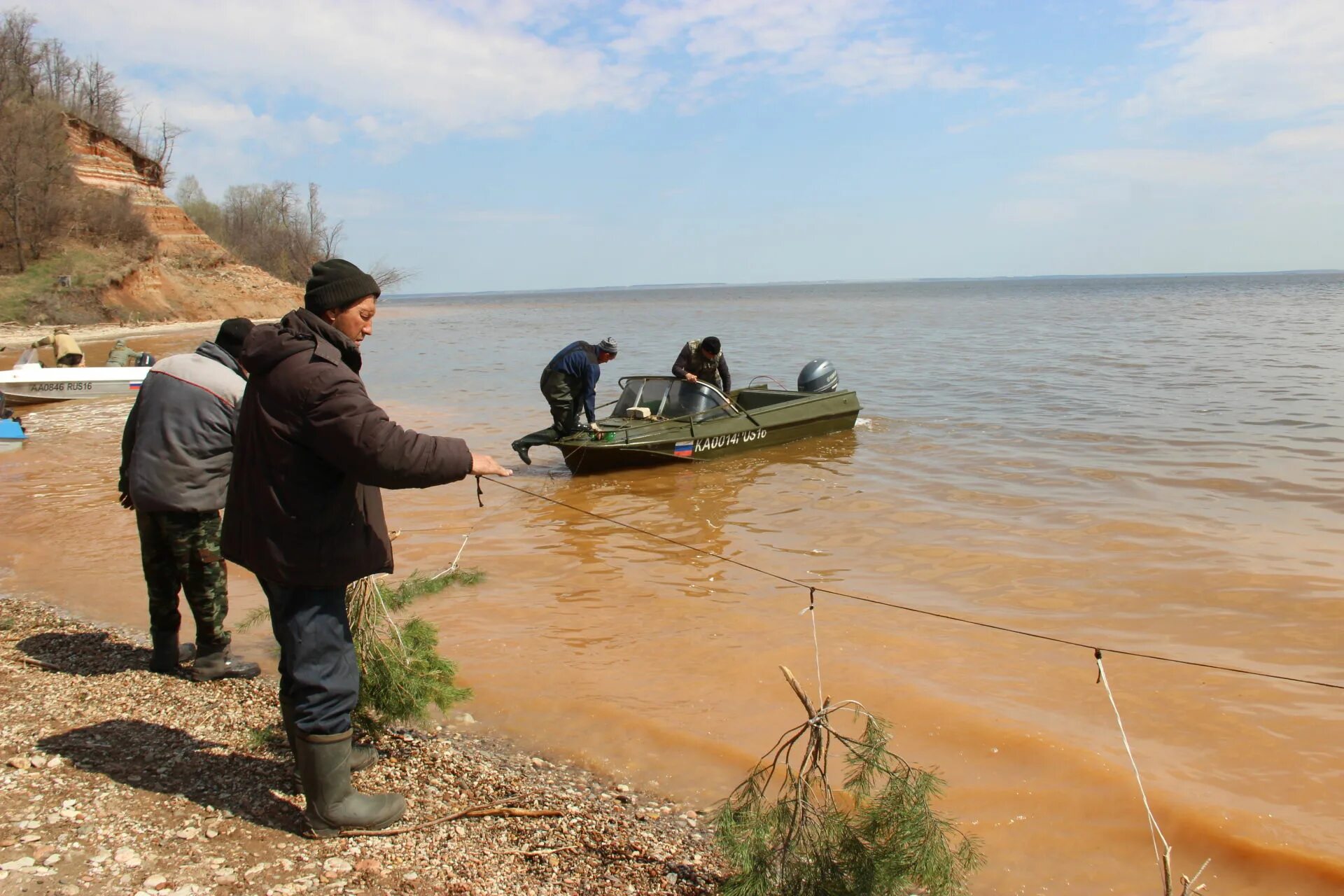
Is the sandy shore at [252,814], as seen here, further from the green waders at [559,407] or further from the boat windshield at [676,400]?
the boat windshield at [676,400]

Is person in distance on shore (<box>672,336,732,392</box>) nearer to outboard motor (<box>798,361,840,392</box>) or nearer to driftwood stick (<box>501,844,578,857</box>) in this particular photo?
outboard motor (<box>798,361,840,392</box>)

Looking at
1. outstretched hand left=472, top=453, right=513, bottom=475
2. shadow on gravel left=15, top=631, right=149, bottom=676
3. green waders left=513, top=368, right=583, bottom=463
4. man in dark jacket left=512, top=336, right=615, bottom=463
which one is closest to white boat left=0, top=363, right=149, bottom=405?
green waders left=513, top=368, right=583, bottom=463

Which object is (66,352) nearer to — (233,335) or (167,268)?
(233,335)

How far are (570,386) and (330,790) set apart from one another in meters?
8.43

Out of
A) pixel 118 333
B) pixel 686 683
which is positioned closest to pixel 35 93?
pixel 118 333

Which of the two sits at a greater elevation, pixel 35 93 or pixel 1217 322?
pixel 35 93

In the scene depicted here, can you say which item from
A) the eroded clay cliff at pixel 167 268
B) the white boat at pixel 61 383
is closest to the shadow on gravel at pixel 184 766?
the white boat at pixel 61 383

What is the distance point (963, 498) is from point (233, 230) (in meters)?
88.5

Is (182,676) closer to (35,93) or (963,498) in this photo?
(963,498)

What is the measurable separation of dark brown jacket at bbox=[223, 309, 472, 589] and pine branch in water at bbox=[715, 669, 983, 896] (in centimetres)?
140

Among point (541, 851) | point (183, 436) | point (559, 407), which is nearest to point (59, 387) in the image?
point (559, 407)

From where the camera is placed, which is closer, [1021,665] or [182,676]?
[182,676]

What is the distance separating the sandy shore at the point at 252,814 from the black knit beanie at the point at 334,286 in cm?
181

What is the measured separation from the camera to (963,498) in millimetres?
10367
